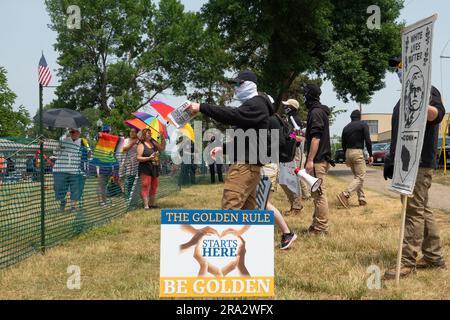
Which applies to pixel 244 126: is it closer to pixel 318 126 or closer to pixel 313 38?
pixel 318 126

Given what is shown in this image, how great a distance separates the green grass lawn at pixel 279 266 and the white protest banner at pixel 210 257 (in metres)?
0.40

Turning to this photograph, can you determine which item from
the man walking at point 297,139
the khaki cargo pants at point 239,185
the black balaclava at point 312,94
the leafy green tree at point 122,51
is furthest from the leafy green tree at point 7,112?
the khaki cargo pants at point 239,185

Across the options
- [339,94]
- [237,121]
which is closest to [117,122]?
[339,94]

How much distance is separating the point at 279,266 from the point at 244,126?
1.51m

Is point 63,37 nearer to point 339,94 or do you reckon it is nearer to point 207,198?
point 339,94

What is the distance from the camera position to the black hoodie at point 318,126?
6.76 m

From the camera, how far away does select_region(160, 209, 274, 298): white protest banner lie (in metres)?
3.63

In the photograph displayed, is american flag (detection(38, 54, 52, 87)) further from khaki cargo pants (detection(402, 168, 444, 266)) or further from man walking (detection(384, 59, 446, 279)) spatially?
khaki cargo pants (detection(402, 168, 444, 266))

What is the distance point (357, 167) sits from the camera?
1040cm

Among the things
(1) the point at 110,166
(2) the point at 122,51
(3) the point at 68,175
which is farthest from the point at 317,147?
(2) the point at 122,51

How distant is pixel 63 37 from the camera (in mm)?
41812

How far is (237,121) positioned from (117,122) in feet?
116

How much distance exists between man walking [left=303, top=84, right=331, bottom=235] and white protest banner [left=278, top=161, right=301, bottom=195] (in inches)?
62.8
